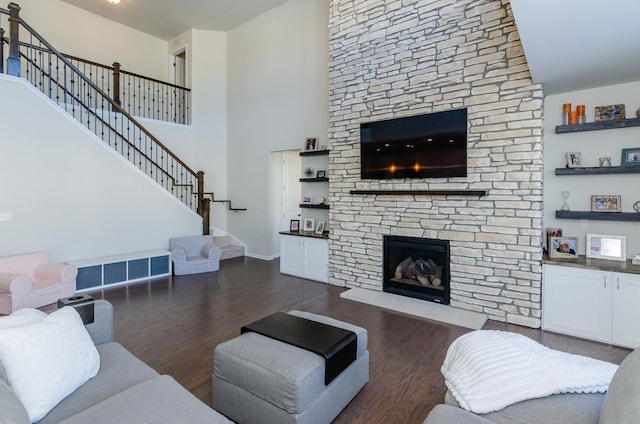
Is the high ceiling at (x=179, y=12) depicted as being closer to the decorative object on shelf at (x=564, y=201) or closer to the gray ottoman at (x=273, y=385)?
the decorative object on shelf at (x=564, y=201)

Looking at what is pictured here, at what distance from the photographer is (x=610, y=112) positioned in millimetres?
3639

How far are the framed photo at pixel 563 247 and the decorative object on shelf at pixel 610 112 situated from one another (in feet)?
4.43

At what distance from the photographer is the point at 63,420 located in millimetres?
1457

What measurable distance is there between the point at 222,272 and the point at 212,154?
339cm

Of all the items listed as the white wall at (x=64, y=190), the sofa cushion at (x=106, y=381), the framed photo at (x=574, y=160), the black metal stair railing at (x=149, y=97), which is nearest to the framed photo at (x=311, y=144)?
the white wall at (x=64, y=190)

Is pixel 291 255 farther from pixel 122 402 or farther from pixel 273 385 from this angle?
pixel 122 402

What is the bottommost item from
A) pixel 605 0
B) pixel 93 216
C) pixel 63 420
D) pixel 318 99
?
pixel 63 420

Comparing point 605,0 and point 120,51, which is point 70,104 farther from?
point 605,0

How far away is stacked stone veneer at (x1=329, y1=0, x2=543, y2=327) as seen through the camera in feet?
12.5

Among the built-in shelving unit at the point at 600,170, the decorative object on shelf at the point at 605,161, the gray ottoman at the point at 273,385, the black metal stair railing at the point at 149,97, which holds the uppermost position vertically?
the black metal stair railing at the point at 149,97

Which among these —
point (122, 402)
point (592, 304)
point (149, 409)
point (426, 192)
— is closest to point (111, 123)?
point (426, 192)

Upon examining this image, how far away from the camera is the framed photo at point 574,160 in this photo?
3811 mm

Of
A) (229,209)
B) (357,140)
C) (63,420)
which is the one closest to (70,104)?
(229,209)

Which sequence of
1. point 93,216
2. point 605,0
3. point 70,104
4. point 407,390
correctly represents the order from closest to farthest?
point 605,0, point 407,390, point 93,216, point 70,104
